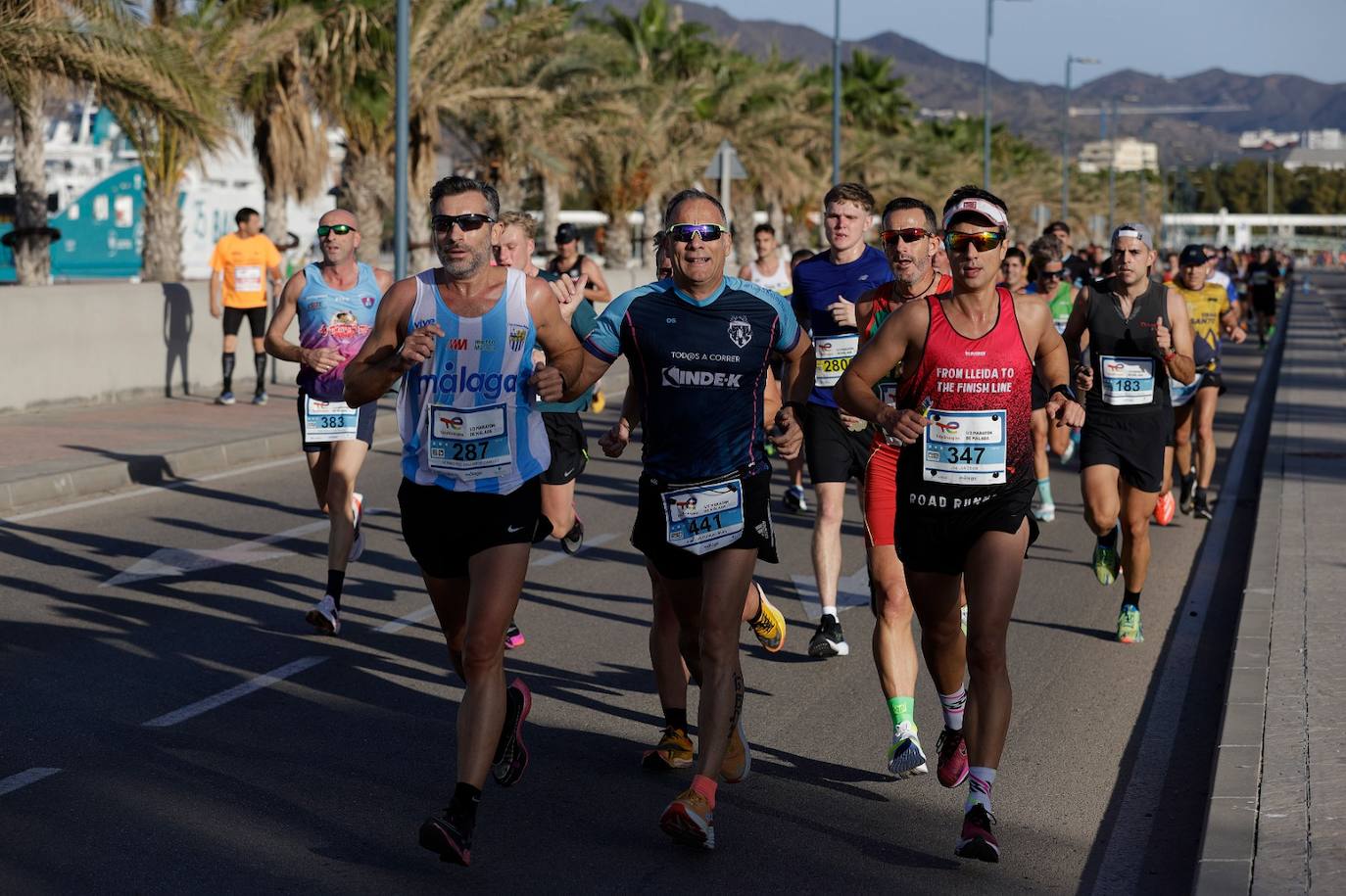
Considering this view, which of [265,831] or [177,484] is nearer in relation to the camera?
[265,831]

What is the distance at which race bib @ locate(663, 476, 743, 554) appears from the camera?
565 cm

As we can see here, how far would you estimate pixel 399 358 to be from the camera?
17.4ft

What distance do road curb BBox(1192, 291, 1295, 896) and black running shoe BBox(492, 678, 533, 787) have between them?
2.03 metres

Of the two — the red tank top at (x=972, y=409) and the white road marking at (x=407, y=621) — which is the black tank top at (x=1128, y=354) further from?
the red tank top at (x=972, y=409)

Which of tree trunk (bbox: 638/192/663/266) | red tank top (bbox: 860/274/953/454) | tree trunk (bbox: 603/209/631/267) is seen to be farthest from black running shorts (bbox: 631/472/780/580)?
tree trunk (bbox: 638/192/663/266)

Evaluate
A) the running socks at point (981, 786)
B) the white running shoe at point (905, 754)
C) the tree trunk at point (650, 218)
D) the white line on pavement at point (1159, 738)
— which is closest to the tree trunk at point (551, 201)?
the tree trunk at point (650, 218)

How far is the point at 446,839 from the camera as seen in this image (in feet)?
16.5

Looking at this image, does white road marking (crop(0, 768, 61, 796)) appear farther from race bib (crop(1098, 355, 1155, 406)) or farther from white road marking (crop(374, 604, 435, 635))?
race bib (crop(1098, 355, 1155, 406))

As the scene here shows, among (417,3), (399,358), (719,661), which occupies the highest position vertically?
(417,3)

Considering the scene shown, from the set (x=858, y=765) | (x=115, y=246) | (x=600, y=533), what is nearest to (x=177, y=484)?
(x=600, y=533)

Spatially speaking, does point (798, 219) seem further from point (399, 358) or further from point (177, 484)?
point (399, 358)

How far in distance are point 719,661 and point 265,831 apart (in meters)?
1.44

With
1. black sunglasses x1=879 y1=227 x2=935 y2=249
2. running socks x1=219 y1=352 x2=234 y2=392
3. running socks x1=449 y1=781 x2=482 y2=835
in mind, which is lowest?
running socks x1=449 y1=781 x2=482 y2=835

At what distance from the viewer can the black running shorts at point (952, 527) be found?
5461 millimetres
